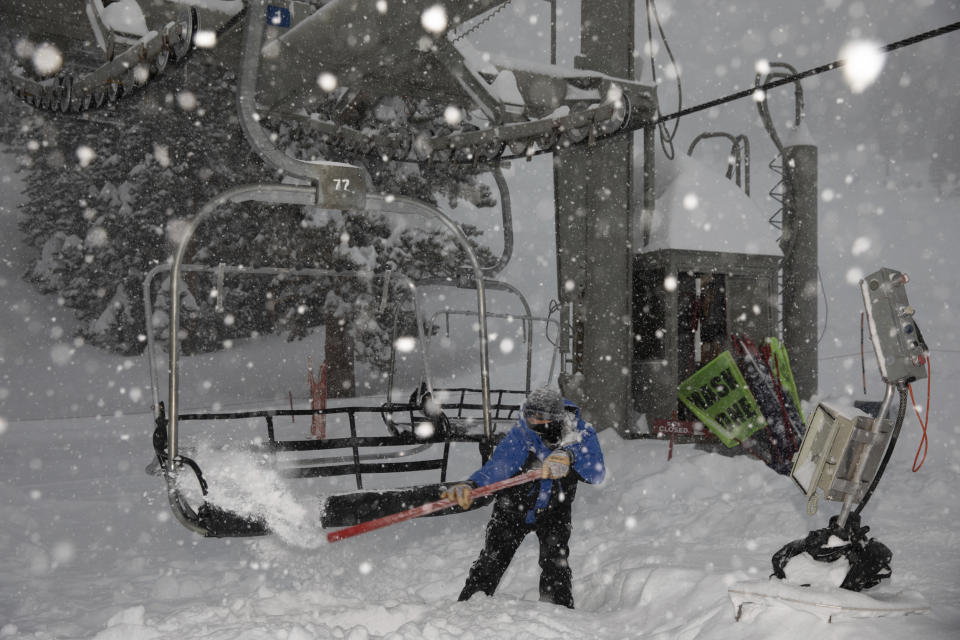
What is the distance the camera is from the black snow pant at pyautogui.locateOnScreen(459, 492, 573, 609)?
4.77 metres

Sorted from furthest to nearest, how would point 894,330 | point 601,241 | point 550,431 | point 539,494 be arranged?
point 601,241 → point 539,494 → point 550,431 → point 894,330

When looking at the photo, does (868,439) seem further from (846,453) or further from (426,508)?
(426,508)

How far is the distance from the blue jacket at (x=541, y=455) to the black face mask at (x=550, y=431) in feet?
0.16

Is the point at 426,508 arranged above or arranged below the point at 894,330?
below

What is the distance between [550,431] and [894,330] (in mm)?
2143

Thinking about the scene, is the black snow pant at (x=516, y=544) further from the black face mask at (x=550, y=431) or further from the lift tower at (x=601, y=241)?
the lift tower at (x=601, y=241)

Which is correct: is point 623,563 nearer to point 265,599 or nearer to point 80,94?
point 265,599

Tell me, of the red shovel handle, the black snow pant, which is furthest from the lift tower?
the red shovel handle

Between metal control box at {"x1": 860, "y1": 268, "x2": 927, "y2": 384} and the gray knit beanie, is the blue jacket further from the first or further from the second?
metal control box at {"x1": 860, "y1": 268, "x2": 927, "y2": 384}

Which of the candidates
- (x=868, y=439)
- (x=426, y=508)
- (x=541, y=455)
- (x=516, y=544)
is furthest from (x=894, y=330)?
(x=426, y=508)

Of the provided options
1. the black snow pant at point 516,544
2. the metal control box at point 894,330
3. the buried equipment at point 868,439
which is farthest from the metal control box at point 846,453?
the black snow pant at point 516,544

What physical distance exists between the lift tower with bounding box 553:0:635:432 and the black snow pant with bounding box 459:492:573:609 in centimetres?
495

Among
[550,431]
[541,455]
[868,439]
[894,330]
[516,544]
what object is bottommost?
[516,544]

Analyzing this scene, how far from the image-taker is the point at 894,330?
3205mm
